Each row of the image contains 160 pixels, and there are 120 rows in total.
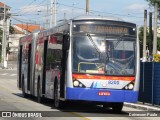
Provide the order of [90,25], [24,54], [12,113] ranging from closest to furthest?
1. [12,113]
2. [90,25]
3. [24,54]

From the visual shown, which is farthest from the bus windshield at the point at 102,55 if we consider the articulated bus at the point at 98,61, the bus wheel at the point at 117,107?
the bus wheel at the point at 117,107

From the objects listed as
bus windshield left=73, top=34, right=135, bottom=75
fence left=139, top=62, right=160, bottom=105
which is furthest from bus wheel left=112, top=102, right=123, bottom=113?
fence left=139, top=62, right=160, bottom=105

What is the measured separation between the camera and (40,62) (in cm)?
2314

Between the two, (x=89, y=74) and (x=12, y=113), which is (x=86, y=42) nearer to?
(x=89, y=74)

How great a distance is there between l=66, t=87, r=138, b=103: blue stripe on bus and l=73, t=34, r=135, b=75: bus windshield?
603 mm

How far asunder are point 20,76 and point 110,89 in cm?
1189

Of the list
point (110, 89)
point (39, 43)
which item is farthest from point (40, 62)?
point (110, 89)

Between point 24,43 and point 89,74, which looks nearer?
point 89,74

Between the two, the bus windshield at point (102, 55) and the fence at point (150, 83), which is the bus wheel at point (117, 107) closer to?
the bus windshield at point (102, 55)

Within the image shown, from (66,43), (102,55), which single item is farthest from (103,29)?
(66,43)

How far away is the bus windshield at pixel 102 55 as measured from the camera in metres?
17.9

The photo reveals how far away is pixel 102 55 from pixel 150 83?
5.40 meters

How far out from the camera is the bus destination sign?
60.1 ft

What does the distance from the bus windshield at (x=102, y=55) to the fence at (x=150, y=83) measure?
394 cm
